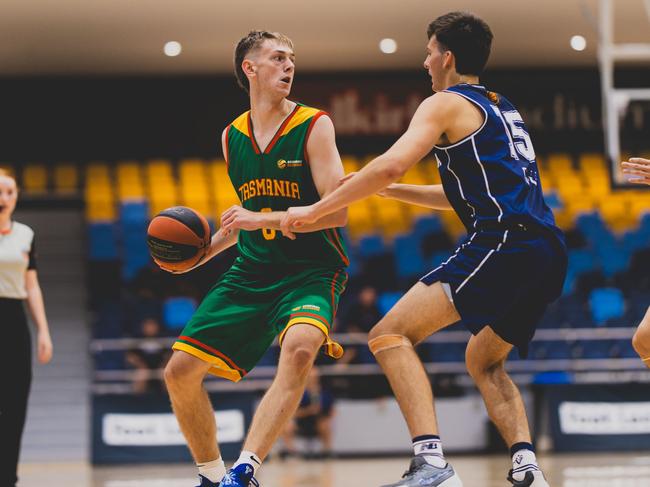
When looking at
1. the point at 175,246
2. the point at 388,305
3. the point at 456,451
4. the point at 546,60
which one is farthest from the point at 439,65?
the point at 546,60

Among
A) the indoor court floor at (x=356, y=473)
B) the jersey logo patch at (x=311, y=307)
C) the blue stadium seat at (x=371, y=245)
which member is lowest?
the indoor court floor at (x=356, y=473)

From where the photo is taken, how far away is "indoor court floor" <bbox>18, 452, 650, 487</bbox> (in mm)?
7520

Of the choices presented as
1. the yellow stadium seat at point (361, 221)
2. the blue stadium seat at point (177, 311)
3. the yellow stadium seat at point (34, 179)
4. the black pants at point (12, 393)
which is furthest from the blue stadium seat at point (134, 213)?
the black pants at point (12, 393)

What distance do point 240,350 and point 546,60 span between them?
12029 mm

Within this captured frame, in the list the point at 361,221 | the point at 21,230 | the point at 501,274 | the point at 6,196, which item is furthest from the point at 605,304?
the point at 501,274

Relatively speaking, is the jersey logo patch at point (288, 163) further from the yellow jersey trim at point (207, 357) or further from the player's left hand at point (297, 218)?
the yellow jersey trim at point (207, 357)

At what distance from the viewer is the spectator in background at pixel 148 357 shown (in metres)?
10.8

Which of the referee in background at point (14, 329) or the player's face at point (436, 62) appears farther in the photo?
the referee in background at point (14, 329)

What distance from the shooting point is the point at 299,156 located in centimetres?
486

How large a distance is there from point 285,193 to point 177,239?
1.78 ft

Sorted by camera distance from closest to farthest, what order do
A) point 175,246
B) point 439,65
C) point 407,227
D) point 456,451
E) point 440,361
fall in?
point 439,65 → point 175,246 → point 456,451 → point 440,361 → point 407,227

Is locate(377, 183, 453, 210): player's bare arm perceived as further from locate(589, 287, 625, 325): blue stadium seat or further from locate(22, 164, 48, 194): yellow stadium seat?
locate(22, 164, 48, 194): yellow stadium seat

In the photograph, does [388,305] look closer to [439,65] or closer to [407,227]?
[407,227]

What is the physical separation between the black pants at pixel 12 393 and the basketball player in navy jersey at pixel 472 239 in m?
2.25
